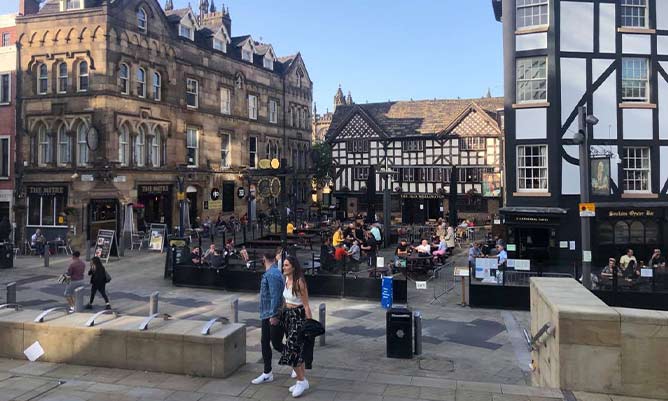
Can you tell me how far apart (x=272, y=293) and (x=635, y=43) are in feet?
69.1

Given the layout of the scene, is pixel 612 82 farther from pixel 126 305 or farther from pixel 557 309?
pixel 126 305

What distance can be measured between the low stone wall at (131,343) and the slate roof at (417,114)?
39140 mm

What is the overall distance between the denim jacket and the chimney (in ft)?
103

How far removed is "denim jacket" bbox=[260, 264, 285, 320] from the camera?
7.05m

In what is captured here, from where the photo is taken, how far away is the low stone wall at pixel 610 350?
6.30 metres

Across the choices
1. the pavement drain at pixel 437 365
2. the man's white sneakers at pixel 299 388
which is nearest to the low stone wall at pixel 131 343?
the man's white sneakers at pixel 299 388

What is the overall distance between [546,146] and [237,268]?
43.6 feet

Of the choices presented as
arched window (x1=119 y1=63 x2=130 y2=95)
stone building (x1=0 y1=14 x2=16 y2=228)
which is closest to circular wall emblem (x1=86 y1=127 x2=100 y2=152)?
arched window (x1=119 y1=63 x2=130 y2=95)

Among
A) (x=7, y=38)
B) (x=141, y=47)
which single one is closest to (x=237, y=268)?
(x=141, y=47)

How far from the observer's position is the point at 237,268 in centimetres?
1862

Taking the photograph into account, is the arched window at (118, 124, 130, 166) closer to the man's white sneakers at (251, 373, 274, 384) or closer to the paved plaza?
the paved plaza

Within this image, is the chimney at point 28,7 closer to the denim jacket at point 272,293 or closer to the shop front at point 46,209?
the shop front at point 46,209

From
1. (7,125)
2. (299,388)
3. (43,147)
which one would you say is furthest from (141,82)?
(299,388)

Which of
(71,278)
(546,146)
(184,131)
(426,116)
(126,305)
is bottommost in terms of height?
(126,305)
